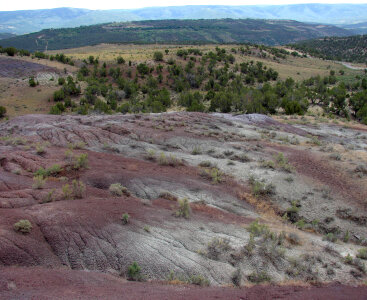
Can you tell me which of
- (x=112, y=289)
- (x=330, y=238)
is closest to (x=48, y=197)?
(x=112, y=289)

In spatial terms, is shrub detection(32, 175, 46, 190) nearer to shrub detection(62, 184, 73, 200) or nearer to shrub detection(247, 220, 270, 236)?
shrub detection(62, 184, 73, 200)

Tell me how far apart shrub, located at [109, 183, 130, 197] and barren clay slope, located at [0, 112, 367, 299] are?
4 cm

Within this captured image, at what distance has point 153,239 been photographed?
396 inches

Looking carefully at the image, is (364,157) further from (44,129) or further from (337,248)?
(44,129)

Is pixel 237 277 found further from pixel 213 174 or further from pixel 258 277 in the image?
pixel 213 174

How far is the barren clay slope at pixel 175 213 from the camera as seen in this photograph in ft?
27.7

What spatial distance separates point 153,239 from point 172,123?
15.5 m

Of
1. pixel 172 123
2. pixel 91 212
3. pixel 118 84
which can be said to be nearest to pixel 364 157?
pixel 172 123

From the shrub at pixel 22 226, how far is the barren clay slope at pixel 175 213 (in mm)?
36

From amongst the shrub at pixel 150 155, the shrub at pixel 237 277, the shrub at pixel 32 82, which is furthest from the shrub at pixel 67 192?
the shrub at pixel 32 82

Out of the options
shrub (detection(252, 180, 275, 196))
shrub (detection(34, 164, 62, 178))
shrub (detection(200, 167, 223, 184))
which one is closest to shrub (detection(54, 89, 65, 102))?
shrub (detection(34, 164, 62, 178))

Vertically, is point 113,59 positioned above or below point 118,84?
above

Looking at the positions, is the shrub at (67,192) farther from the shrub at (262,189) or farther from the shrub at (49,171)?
the shrub at (262,189)

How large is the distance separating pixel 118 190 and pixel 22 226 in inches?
172
